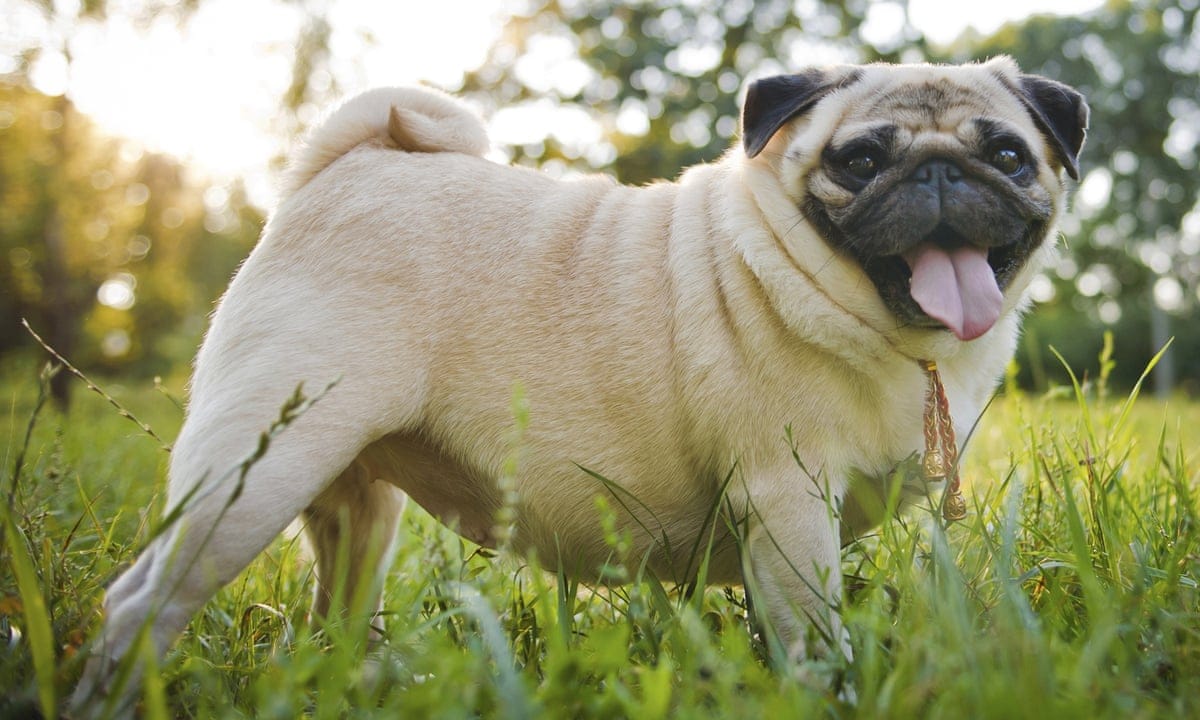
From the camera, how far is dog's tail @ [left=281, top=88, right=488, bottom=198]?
9.95ft

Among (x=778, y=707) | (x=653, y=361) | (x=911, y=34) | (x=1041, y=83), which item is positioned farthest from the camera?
(x=911, y=34)

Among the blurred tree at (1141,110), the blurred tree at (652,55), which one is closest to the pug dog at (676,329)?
the blurred tree at (652,55)

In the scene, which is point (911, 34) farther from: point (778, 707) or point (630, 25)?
point (778, 707)

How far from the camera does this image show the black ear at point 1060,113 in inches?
114

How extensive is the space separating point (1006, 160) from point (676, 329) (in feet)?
3.98

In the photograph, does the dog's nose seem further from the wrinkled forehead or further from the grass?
the grass

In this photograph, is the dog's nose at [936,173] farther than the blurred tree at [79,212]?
No

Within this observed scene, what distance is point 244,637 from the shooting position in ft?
8.20

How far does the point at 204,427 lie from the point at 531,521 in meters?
1.03

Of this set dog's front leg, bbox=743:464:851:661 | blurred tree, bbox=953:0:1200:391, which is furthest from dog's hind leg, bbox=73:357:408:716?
blurred tree, bbox=953:0:1200:391

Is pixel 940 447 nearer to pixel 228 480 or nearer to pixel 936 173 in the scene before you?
pixel 936 173

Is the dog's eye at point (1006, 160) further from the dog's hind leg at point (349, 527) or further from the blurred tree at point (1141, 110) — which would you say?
the blurred tree at point (1141, 110)

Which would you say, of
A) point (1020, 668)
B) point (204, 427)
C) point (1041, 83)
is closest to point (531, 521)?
point (204, 427)

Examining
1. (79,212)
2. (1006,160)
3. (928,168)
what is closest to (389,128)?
(928,168)
